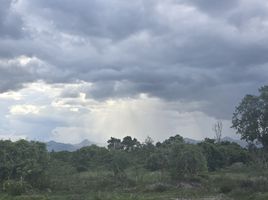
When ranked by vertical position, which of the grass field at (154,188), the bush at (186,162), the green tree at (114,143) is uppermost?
the green tree at (114,143)

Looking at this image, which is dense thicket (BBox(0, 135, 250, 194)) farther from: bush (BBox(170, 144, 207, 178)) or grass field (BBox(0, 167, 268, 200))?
grass field (BBox(0, 167, 268, 200))

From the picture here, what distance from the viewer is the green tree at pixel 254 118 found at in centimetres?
8369

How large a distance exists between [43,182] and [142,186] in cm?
1376

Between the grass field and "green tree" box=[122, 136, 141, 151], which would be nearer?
the grass field

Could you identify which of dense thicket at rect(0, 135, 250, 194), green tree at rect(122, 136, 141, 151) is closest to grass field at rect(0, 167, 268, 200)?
dense thicket at rect(0, 135, 250, 194)

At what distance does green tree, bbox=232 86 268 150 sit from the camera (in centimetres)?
8369

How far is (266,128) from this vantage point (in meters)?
83.4

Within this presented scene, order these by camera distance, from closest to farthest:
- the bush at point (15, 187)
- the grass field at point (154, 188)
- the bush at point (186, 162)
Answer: the grass field at point (154, 188) < the bush at point (15, 187) < the bush at point (186, 162)

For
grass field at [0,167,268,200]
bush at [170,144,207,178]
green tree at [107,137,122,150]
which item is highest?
green tree at [107,137,122,150]

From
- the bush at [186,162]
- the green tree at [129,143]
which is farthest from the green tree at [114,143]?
the bush at [186,162]

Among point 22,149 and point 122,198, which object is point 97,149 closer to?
point 22,149

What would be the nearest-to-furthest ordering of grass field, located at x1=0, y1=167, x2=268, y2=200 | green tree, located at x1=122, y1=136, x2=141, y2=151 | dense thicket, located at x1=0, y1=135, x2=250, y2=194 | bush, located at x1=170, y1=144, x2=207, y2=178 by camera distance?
grass field, located at x1=0, y1=167, x2=268, y2=200
dense thicket, located at x1=0, y1=135, x2=250, y2=194
bush, located at x1=170, y1=144, x2=207, y2=178
green tree, located at x1=122, y1=136, x2=141, y2=151

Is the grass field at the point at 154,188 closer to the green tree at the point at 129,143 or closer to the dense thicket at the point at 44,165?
the dense thicket at the point at 44,165

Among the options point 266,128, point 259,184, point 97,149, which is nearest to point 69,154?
point 97,149
